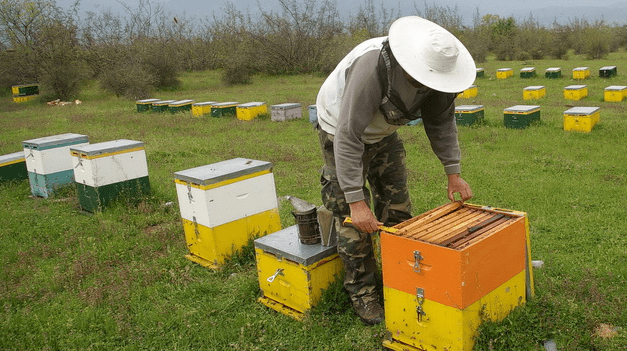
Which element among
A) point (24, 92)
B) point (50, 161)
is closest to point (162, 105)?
point (50, 161)

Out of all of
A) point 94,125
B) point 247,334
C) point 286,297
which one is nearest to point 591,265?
point 286,297

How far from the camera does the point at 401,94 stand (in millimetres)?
2389

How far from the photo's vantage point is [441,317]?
225 cm

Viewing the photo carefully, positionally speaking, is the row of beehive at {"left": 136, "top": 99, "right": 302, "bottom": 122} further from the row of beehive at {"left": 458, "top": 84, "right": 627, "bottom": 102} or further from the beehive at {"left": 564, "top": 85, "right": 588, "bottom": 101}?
the beehive at {"left": 564, "top": 85, "right": 588, "bottom": 101}

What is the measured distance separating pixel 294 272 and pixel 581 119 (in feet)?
20.4

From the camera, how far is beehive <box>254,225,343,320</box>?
9.35 feet

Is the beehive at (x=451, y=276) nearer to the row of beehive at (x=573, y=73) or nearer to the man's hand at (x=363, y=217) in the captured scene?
the man's hand at (x=363, y=217)

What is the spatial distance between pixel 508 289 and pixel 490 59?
24.5 meters

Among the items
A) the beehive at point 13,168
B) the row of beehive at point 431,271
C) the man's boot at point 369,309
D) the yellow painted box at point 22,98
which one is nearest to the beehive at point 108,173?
the row of beehive at point 431,271

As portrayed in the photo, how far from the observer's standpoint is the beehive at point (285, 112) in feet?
33.9

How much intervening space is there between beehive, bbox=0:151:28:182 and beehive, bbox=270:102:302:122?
16.2 feet

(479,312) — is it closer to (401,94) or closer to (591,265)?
(401,94)

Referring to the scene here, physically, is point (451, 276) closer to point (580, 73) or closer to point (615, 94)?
point (615, 94)

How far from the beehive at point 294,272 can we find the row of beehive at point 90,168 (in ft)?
7.94
